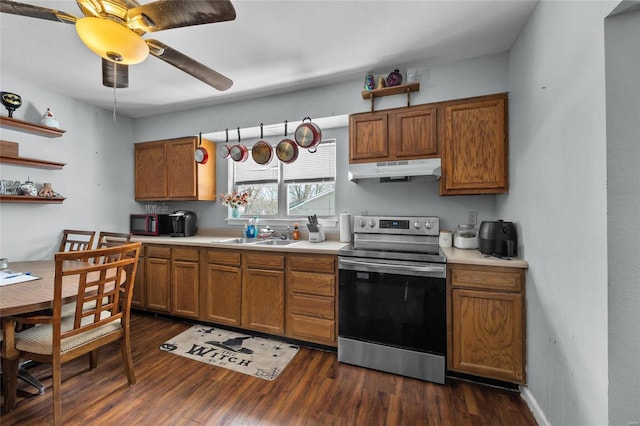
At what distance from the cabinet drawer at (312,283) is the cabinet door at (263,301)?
14 centimetres

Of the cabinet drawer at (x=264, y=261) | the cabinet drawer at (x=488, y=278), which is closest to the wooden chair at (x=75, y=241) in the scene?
the cabinet drawer at (x=264, y=261)

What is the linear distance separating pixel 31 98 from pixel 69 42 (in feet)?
3.93

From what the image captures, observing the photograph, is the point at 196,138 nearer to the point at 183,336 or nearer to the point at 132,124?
the point at 132,124

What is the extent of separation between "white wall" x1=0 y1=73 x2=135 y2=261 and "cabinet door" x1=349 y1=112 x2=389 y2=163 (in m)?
3.15

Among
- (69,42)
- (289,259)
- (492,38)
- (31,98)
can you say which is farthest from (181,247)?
(492,38)

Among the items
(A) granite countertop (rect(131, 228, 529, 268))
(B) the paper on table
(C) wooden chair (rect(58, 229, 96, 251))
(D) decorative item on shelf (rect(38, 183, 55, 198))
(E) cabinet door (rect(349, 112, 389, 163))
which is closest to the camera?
(B) the paper on table

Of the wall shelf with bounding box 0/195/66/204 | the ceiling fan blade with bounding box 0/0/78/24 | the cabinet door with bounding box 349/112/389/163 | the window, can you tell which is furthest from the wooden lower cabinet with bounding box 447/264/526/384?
the wall shelf with bounding box 0/195/66/204

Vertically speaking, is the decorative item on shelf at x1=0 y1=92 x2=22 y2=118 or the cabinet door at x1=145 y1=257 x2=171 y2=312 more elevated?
the decorative item on shelf at x1=0 y1=92 x2=22 y2=118

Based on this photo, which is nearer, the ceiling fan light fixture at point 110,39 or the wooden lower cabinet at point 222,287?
the ceiling fan light fixture at point 110,39

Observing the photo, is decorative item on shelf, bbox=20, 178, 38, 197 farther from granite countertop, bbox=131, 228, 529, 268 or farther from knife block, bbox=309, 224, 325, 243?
knife block, bbox=309, 224, 325, 243

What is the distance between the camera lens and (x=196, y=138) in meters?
3.22

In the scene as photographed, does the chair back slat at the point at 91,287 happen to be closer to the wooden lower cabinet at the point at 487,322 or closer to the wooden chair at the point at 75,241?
the wooden chair at the point at 75,241

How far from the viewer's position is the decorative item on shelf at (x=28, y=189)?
8.13ft

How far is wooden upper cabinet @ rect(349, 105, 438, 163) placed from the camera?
2238mm
